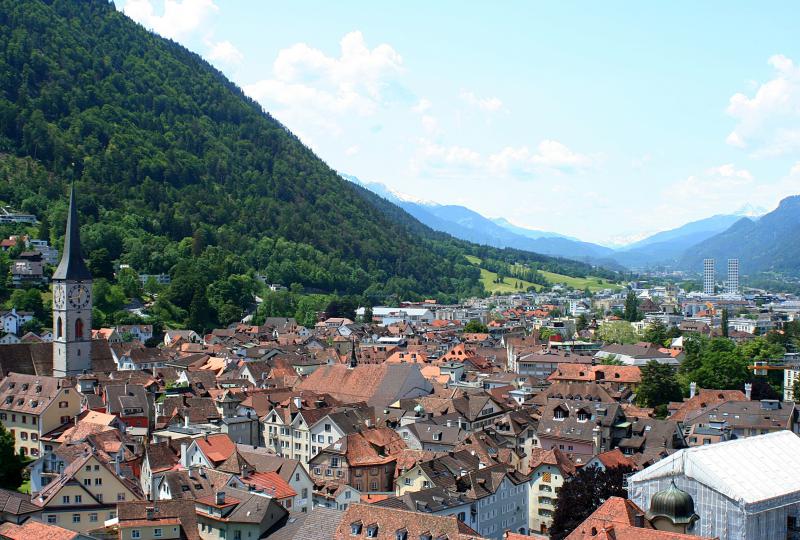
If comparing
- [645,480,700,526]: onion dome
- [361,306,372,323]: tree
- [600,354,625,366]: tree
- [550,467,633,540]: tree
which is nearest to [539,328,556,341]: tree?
[361,306,372,323]: tree

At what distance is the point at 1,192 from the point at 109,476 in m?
112

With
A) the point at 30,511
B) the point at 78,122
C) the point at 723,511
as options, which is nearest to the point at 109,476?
the point at 30,511

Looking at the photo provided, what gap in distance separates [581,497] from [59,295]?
184 ft

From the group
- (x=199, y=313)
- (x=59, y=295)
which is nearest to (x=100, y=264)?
(x=199, y=313)

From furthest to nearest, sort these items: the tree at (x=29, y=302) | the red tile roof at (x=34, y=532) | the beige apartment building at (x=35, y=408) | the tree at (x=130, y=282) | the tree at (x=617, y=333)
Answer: the tree at (x=130, y=282)
the tree at (x=617, y=333)
the tree at (x=29, y=302)
the beige apartment building at (x=35, y=408)
the red tile roof at (x=34, y=532)

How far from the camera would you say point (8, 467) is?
2073 inches

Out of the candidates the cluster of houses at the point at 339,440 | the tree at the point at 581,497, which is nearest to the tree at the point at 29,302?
the cluster of houses at the point at 339,440

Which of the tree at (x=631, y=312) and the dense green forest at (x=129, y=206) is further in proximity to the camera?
the tree at (x=631, y=312)

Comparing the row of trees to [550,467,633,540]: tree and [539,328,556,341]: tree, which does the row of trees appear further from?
[539,328,556,341]: tree

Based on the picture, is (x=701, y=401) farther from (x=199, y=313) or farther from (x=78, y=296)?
(x=199, y=313)

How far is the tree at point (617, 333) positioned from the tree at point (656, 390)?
42.8 metres

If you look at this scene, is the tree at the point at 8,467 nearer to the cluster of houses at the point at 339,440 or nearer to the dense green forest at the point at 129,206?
the cluster of houses at the point at 339,440

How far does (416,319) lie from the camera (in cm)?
17425

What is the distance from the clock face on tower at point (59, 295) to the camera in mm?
81688
